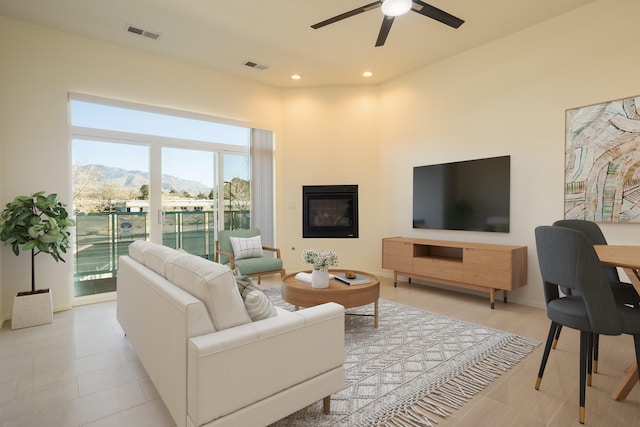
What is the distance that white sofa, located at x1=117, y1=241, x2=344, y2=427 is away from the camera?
141 centimetres

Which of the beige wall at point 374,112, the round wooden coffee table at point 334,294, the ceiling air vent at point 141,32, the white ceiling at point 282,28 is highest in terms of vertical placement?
the white ceiling at point 282,28

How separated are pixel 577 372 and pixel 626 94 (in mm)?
2822

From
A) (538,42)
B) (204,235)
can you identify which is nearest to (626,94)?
(538,42)

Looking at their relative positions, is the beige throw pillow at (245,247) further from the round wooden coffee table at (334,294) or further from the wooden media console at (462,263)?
the wooden media console at (462,263)

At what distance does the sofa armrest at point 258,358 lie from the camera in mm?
1382

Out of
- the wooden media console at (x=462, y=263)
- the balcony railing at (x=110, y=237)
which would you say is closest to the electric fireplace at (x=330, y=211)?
the wooden media console at (x=462, y=263)

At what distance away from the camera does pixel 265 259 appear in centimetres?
459

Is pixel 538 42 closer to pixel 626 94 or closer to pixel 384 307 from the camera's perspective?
pixel 626 94

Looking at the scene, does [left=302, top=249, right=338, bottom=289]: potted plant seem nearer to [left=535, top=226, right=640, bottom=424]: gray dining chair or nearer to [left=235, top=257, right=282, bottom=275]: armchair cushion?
[left=235, top=257, right=282, bottom=275]: armchair cushion

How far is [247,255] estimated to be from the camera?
4.78 meters

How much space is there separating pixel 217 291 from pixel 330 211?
14.1ft

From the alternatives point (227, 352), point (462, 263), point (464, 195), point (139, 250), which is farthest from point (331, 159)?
point (227, 352)

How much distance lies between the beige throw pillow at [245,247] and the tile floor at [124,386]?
1790 millimetres

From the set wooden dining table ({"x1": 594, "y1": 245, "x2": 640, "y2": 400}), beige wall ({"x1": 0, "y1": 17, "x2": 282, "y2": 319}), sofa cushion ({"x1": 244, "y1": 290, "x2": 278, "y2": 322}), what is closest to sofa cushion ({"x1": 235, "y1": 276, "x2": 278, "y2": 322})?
sofa cushion ({"x1": 244, "y1": 290, "x2": 278, "y2": 322})
